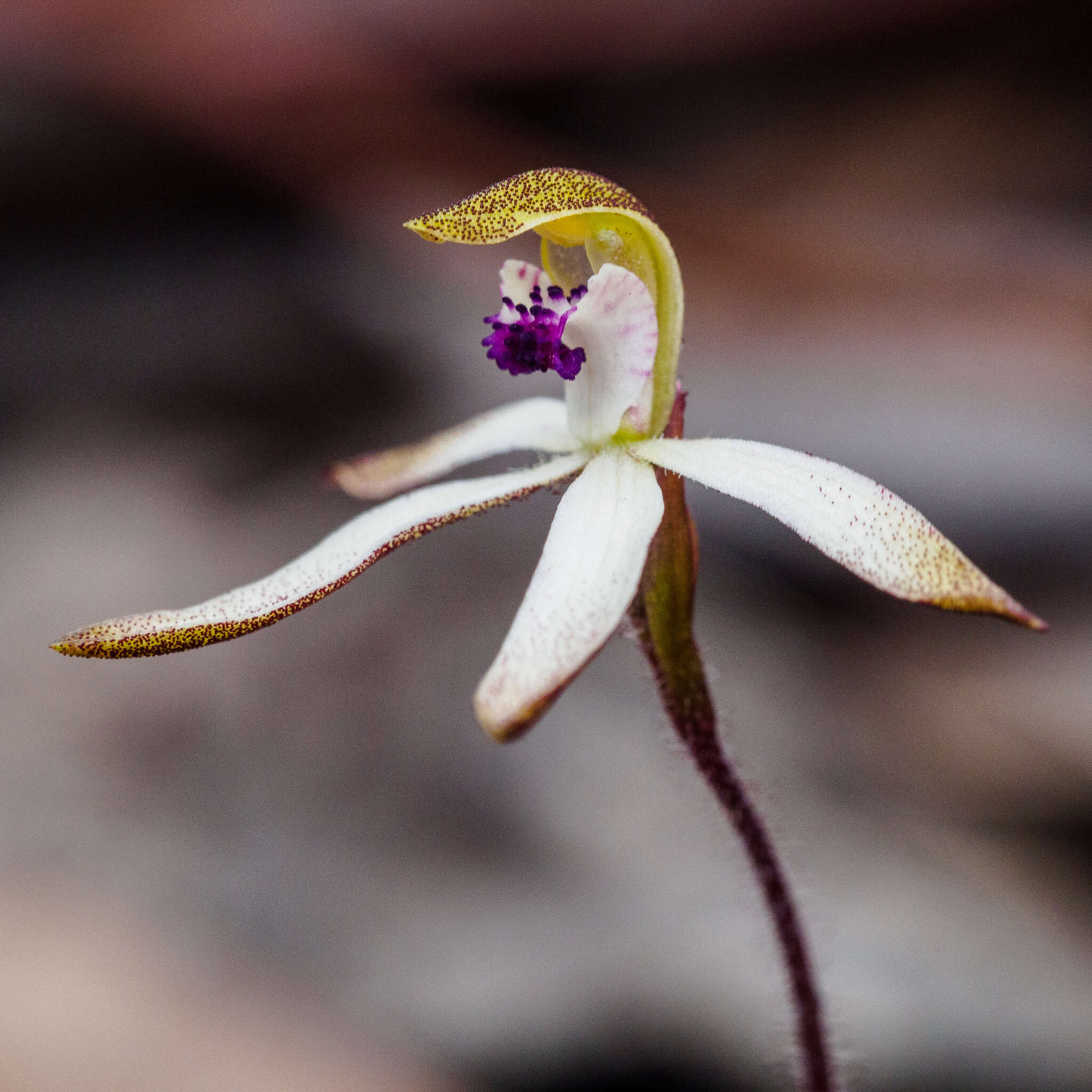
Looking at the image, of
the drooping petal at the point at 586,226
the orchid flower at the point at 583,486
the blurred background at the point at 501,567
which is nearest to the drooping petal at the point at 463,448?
the orchid flower at the point at 583,486

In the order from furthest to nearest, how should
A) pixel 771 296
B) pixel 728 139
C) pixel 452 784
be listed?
1. pixel 728 139
2. pixel 771 296
3. pixel 452 784

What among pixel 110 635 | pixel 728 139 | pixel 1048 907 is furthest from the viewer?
pixel 728 139

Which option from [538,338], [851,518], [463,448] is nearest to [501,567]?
[463,448]

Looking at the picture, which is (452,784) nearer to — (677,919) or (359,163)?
(677,919)

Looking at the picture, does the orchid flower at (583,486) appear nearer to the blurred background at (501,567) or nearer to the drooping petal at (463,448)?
the drooping petal at (463,448)

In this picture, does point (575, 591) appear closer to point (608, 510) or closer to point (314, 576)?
point (608, 510)

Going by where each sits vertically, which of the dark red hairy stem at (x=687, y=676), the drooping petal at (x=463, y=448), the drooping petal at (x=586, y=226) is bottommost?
the dark red hairy stem at (x=687, y=676)

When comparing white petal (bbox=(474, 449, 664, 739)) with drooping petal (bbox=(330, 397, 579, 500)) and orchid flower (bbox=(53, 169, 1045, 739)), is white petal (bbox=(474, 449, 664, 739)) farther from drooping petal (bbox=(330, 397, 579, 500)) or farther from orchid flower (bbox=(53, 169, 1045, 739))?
drooping petal (bbox=(330, 397, 579, 500))

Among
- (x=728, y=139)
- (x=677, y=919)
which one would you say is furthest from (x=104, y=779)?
(x=728, y=139)
